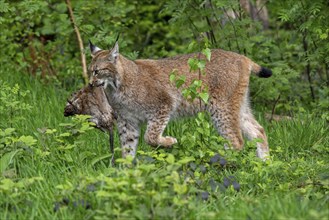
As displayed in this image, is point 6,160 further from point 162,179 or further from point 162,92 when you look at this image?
point 162,92

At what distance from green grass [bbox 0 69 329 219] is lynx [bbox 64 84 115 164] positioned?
0.18 m

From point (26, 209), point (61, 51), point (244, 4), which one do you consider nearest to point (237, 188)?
point (26, 209)

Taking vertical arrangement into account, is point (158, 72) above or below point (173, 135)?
above

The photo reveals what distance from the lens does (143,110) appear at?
22.7 ft

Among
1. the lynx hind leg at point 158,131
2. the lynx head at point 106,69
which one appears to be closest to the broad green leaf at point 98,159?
the lynx hind leg at point 158,131

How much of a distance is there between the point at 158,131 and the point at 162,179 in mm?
2136

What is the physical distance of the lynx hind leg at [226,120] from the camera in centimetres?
700

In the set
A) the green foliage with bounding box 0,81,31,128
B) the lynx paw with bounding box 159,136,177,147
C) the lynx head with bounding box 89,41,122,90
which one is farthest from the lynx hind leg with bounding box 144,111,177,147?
the green foliage with bounding box 0,81,31,128

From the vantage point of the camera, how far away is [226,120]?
7.02m

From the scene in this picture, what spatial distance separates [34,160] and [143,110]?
58.3 inches

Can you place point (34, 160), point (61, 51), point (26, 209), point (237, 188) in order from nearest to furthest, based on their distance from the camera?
point (26, 209), point (237, 188), point (34, 160), point (61, 51)

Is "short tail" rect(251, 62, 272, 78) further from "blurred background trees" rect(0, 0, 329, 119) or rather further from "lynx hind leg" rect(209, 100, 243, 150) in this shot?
"blurred background trees" rect(0, 0, 329, 119)

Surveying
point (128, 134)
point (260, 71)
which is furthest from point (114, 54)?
point (260, 71)

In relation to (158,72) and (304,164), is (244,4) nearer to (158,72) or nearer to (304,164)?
(158,72)
